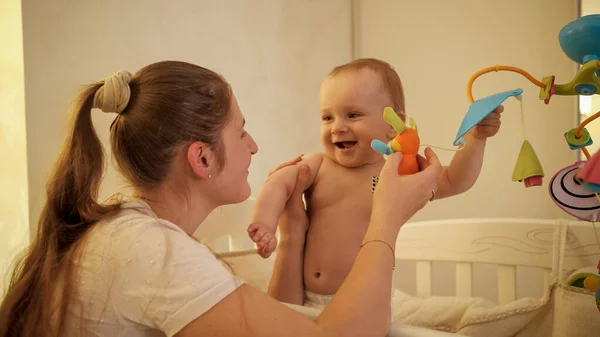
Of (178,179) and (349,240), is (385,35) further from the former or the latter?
(178,179)

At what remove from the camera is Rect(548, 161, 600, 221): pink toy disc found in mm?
808

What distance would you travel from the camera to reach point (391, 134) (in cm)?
110

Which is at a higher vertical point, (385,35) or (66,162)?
(385,35)

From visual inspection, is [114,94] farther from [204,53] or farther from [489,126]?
[204,53]

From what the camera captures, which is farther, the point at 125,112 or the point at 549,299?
the point at 549,299

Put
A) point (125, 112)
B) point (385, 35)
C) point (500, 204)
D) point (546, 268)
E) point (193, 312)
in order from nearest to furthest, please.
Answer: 1. point (193, 312)
2. point (125, 112)
3. point (546, 268)
4. point (500, 204)
5. point (385, 35)

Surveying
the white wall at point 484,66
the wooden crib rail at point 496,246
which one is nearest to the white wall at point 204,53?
the white wall at point 484,66

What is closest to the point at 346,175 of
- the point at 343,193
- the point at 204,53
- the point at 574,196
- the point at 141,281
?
the point at 343,193

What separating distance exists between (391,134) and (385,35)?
0.87 metres

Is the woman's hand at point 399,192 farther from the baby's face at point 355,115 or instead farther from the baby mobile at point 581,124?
the baby's face at point 355,115

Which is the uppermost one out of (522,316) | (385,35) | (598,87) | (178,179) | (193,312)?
(385,35)

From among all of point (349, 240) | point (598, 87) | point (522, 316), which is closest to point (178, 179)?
point (349, 240)

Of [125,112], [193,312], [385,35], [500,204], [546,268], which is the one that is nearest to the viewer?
[193,312]

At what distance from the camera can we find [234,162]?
0.88m
